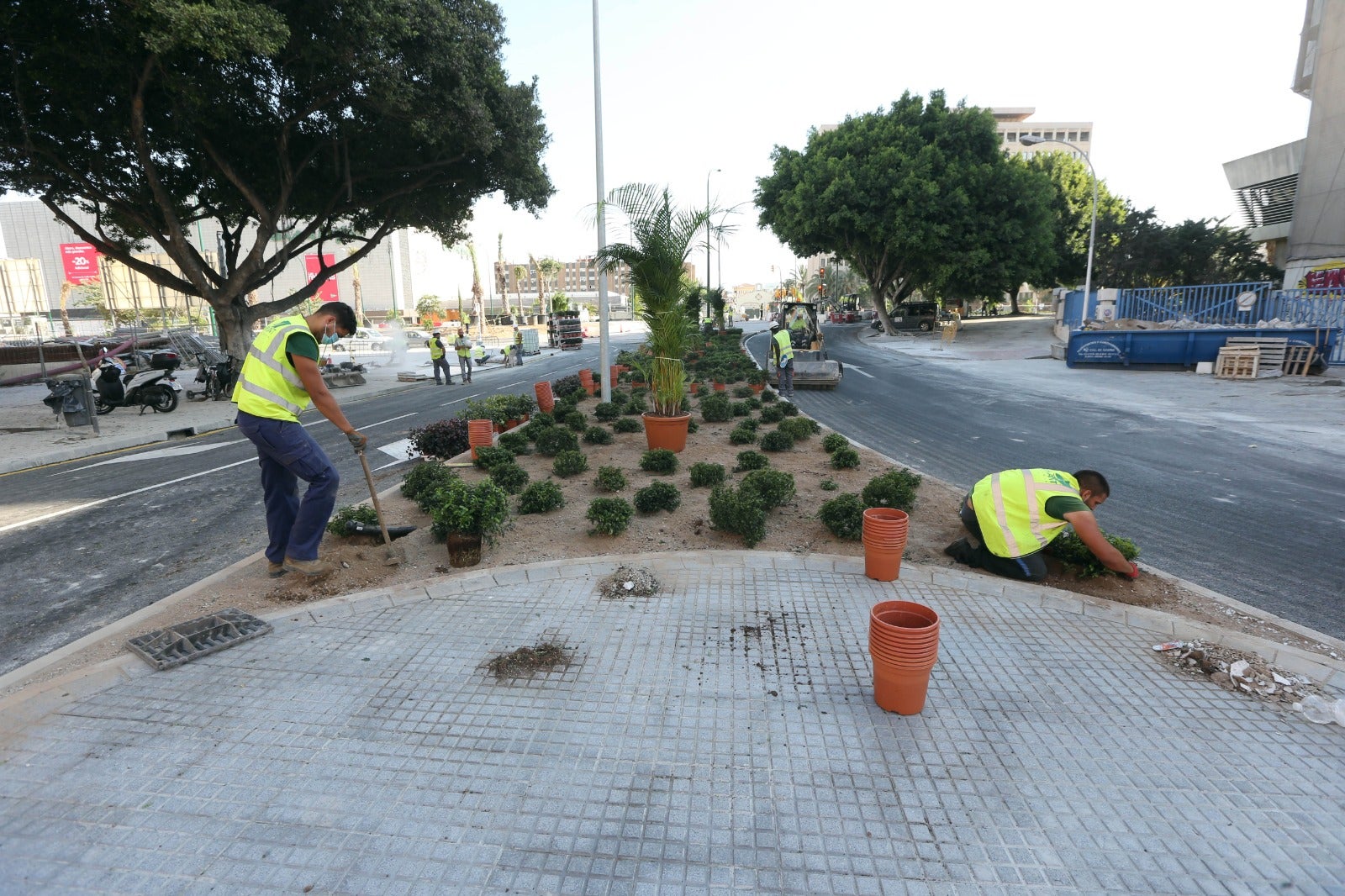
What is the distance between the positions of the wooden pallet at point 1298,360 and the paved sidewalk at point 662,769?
1801 centimetres

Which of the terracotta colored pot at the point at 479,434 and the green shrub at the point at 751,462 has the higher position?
the terracotta colored pot at the point at 479,434

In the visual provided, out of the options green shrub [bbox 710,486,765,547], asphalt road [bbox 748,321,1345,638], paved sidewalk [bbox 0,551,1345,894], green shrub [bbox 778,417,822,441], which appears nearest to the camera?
paved sidewalk [bbox 0,551,1345,894]

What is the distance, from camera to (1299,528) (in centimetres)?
603

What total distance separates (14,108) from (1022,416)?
2054 cm

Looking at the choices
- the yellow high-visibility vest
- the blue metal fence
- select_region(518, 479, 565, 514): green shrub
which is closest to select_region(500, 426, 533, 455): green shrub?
select_region(518, 479, 565, 514): green shrub

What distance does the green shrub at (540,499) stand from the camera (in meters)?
6.02

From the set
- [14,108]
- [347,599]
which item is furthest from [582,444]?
[14,108]

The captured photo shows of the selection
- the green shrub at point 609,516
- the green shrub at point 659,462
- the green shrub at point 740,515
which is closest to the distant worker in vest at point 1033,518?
the green shrub at point 740,515

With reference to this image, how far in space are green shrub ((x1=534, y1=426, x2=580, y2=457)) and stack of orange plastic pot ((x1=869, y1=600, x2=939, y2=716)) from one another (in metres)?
A: 5.47

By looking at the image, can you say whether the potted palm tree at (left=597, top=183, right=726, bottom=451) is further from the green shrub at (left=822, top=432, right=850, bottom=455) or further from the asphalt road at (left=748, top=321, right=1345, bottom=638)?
the asphalt road at (left=748, top=321, right=1345, bottom=638)

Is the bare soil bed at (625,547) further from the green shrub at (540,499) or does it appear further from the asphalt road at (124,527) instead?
the asphalt road at (124,527)

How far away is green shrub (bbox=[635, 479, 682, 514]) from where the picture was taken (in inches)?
238

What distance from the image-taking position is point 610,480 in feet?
21.8

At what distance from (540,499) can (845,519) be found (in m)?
2.76
